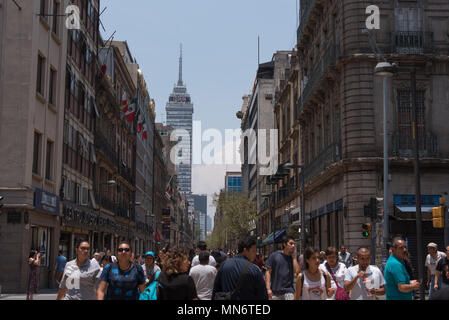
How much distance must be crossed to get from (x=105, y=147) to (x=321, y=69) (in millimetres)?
20351

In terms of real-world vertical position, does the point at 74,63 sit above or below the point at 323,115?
above

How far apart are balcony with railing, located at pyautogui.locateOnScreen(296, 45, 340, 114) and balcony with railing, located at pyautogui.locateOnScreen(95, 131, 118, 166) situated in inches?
587

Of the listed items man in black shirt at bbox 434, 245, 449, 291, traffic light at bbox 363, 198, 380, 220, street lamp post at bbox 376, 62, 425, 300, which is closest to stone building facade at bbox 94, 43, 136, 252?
traffic light at bbox 363, 198, 380, 220

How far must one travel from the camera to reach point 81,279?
1046 cm

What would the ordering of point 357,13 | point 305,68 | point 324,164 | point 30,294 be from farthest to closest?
point 305,68
point 324,164
point 357,13
point 30,294

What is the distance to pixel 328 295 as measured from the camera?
10.0 metres

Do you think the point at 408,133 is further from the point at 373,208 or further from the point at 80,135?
the point at 80,135

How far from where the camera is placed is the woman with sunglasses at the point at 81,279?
10422 millimetres

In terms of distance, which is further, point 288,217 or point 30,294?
point 288,217

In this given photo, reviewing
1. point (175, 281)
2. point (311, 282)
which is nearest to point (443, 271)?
point (311, 282)

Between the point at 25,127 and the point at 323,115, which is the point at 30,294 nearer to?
the point at 25,127

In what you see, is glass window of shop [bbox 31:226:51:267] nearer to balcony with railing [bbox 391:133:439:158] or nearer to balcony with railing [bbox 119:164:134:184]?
balcony with railing [bbox 391:133:439:158]

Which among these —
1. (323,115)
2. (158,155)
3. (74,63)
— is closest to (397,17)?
(323,115)

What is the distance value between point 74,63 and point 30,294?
18.5m
